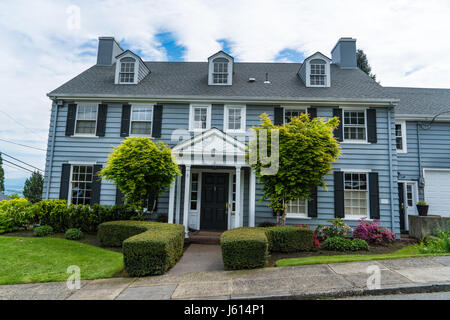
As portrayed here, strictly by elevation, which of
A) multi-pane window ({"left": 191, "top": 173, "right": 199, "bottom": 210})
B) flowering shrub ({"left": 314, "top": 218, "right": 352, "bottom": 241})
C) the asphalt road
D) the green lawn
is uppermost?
multi-pane window ({"left": 191, "top": 173, "right": 199, "bottom": 210})

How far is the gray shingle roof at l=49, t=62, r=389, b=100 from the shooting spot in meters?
10.1

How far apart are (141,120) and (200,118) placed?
257 centimetres

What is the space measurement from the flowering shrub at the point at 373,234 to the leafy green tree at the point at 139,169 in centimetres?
702

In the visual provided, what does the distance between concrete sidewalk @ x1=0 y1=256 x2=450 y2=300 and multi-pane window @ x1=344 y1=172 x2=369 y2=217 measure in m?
4.10

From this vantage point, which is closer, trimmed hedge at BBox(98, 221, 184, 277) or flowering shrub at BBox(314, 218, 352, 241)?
trimmed hedge at BBox(98, 221, 184, 277)

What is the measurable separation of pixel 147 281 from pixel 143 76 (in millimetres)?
9687

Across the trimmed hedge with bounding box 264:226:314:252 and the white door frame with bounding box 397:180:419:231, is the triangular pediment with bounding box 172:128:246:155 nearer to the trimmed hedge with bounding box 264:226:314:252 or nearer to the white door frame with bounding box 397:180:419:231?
the trimmed hedge with bounding box 264:226:314:252

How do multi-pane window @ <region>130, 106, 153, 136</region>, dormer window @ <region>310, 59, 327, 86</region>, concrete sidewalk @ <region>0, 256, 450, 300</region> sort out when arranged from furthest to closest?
1. dormer window @ <region>310, 59, 327, 86</region>
2. multi-pane window @ <region>130, 106, 153, 136</region>
3. concrete sidewalk @ <region>0, 256, 450, 300</region>

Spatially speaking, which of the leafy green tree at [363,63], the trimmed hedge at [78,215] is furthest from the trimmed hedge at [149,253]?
the leafy green tree at [363,63]

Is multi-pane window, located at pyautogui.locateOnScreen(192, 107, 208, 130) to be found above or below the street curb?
above

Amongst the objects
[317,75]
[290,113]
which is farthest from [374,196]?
[317,75]

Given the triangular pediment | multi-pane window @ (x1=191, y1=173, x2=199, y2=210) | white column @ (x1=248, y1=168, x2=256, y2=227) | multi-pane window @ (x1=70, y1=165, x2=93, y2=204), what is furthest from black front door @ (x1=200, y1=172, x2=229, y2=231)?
multi-pane window @ (x1=70, y1=165, x2=93, y2=204)
